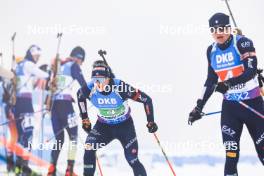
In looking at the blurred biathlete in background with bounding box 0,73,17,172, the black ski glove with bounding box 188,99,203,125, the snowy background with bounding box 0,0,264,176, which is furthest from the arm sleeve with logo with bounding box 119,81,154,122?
the blurred biathlete in background with bounding box 0,73,17,172

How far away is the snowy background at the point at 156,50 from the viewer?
4.87 meters

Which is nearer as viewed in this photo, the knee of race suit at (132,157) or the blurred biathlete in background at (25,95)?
the knee of race suit at (132,157)

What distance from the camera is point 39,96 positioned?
208 inches

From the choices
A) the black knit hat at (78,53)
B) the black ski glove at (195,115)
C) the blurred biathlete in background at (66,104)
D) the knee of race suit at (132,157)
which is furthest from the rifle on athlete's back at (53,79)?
the black ski glove at (195,115)

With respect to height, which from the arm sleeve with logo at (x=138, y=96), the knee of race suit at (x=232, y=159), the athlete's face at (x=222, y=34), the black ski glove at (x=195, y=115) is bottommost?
the knee of race suit at (x=232, y=159)

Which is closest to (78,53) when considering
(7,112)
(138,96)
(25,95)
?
(25,95)

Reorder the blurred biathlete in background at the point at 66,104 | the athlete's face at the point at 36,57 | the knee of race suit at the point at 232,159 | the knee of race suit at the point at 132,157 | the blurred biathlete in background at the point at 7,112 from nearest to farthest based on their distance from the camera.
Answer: the knee of race suit at the point at 232,159, the knee of race suit at the point at 132,157, the blurred biathlete in background at the point at 66,104, the athlete's face at the point at 36,57, the blurred biathlete in background at the point at 7,112

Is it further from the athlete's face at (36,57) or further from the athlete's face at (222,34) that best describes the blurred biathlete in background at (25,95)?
the athlete's face at (222,34)

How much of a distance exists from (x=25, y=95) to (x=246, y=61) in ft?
8.62

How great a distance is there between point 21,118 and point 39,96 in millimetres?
332

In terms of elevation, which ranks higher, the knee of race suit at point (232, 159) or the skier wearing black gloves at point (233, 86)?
the skier wearing black gloves at point (233, 86)

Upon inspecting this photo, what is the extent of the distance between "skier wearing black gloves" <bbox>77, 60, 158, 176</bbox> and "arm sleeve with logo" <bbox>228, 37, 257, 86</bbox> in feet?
3.40

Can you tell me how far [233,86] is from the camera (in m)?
3.94

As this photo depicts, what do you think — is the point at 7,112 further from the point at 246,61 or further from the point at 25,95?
the point at 246,61
